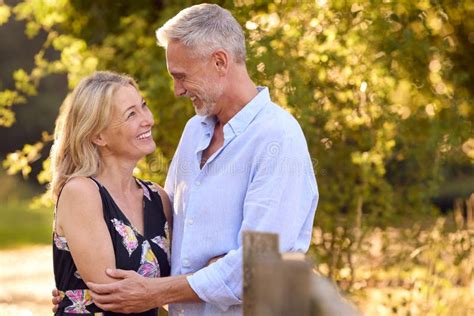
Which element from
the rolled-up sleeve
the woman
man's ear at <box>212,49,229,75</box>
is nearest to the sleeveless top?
the woman

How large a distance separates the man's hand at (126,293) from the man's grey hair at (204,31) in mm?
762

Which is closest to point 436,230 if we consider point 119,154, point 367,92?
point 367,92

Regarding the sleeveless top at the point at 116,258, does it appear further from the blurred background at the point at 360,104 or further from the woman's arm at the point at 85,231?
the blurred background at the point at 360,104

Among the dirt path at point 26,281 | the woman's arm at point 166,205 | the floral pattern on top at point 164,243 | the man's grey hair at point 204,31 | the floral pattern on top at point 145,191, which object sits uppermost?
the man's grey hair at point 204,31

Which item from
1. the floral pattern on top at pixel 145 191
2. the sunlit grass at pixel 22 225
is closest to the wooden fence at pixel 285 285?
the floral pattern on top at pixel 145 191

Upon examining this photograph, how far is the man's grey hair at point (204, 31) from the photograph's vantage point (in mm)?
3482

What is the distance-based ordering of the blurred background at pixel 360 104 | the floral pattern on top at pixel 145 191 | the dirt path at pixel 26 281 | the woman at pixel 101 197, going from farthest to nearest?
the dirt path at pixel 26 281
the blurred background at pixel 360 104
the floral pattern on top at pixel 145 191
the woman at pixel 101 197

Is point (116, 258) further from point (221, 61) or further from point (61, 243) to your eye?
point (221, 61)

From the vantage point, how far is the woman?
3529 millimetres

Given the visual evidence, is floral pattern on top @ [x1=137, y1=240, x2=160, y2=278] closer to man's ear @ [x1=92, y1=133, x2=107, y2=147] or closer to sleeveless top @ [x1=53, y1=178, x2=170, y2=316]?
sleeveless top @ [x1=53, y1=178, x2=170, y2=316]

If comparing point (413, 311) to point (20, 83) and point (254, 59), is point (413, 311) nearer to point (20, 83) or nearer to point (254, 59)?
point (254, 59)

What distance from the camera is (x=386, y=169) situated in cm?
689

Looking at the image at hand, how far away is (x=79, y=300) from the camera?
11.8 ft

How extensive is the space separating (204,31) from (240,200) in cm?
56
